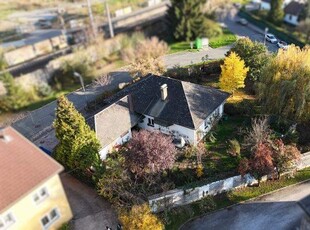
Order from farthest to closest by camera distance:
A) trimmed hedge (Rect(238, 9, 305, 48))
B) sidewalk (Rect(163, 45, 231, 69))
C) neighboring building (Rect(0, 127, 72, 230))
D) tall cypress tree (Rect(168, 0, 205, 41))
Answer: tall cypress tree (Rect(168, 0, 205, 41)) → trimmed hedge (Rect(238, 9, 305, 48)) → sidewalk (Rect(163, 45, 231, 69)) → neighboring building (Rect(0, 127, 72, 230))

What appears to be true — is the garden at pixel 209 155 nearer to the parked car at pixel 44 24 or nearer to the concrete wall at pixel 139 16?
the concrete wall at pixel 139 16

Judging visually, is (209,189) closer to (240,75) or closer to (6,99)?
(240,75)

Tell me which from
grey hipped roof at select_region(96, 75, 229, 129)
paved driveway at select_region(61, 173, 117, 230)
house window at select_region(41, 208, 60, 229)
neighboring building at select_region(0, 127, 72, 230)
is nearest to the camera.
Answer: neighboring building at select_region(0, 127, 72, 230)

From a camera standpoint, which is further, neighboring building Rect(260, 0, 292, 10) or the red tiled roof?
neighboring building Rect(260, 0, 292, 10)

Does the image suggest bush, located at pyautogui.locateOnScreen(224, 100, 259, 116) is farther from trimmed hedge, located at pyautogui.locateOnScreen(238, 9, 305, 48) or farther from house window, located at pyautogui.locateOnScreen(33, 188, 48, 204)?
house window, located at pyautogui.locateOnScreen(33, 188, 48, 204)

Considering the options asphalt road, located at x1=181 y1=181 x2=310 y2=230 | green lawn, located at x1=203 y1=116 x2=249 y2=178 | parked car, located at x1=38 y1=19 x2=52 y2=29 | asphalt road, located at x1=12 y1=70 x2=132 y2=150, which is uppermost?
parked car, located at x1=38 y1=19 x2=52 y2=29

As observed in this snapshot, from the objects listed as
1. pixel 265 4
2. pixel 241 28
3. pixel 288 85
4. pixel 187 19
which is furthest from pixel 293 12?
pixel 288 85

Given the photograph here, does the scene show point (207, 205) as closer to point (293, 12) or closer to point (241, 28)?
point (241, 28)

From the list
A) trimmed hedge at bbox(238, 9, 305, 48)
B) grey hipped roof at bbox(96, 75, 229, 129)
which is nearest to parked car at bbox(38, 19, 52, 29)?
trimmed hedge at bbox(238, 9, 305, 48)
